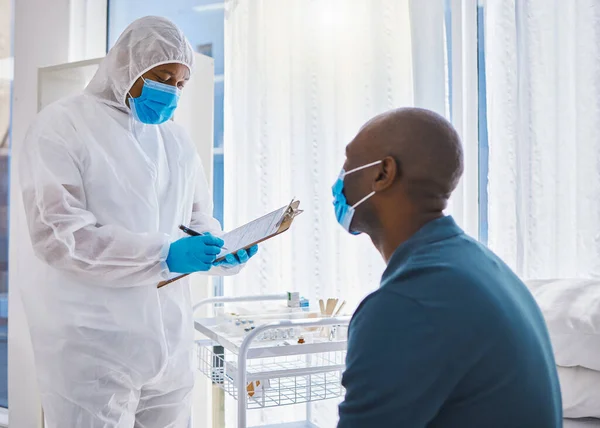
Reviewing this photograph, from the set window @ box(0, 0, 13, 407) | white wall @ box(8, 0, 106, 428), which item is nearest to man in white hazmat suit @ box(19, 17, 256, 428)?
white wall @ box(8, 0, 106, 428)

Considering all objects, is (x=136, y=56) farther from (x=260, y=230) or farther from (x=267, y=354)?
(x=267, y=354)

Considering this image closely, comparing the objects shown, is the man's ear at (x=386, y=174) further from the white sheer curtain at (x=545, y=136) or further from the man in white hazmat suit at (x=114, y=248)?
the white sheer curtain at (x=545, y=136)

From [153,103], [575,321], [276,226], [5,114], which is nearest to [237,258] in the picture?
[276,226]

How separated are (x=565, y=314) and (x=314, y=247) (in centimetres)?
97

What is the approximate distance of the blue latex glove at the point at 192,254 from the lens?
1518 millimetres

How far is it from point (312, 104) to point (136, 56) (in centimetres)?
79

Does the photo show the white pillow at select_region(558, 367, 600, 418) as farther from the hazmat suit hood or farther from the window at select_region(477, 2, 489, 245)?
the hazmat suit hood

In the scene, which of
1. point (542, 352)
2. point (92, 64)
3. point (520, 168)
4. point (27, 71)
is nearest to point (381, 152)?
point (542, 352)

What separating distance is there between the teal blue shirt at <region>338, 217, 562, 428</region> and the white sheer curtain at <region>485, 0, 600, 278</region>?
99 centimetres

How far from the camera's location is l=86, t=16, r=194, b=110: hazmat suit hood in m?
1.63

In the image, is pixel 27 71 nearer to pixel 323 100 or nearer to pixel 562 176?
pixel 323 100

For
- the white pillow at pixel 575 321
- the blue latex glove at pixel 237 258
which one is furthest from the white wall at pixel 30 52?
the white pillow at pixel 575 321

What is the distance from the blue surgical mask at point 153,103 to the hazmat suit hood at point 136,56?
0.11 feet

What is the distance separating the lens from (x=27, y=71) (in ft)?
9.77
